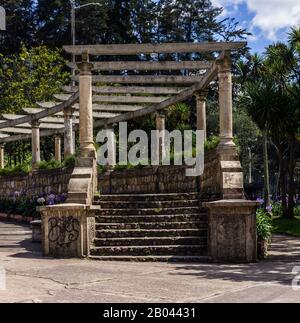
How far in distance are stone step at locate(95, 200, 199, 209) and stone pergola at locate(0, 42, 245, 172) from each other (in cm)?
141

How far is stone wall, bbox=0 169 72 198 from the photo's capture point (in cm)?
2002

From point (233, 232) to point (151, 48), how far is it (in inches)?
221

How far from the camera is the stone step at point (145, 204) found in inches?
539

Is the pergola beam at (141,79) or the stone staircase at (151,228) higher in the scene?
the pergola beam at (141,79)

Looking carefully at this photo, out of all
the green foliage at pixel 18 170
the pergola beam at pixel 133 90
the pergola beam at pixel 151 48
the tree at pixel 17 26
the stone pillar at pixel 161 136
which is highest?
the tree at pixel 17 26

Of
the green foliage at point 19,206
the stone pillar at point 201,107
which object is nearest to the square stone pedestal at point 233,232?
the stone pillar at point 201,107

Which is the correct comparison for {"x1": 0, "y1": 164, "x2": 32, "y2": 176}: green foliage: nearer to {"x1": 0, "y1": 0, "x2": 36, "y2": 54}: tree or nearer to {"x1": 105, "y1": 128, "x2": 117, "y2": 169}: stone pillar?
{"x1": 105, "y1": 128, "x2": 117, "y2": 169}: stone pillar

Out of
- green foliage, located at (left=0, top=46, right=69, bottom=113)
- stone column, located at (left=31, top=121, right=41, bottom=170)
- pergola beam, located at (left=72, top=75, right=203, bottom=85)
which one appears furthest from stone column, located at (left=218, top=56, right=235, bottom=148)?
green foliage, located at (left=0, top=46, right=69, bottom=113)

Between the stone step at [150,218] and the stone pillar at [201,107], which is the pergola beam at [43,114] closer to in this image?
the stone pillar at [201,107]

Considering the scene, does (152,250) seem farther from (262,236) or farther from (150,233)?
(262,236)

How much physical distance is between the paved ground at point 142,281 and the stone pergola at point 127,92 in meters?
3.66

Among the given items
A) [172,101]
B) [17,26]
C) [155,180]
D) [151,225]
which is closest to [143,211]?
[151,225]

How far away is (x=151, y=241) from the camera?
12.3 metres
